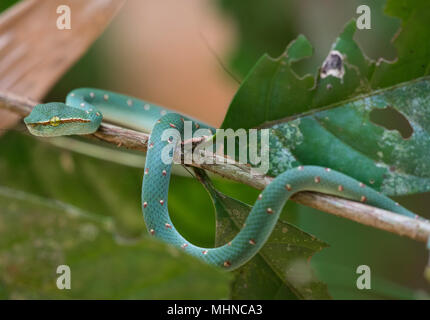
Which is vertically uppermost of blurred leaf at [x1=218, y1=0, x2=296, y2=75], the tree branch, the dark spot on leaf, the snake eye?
blurred leaf at [x1=218, y1=0, x2=296, y2=75]

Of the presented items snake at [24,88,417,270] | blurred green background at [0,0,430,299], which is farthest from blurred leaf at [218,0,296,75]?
snake at [24,88,417,270]

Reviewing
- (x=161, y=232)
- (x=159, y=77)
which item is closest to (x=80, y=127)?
(x=161, y=232)

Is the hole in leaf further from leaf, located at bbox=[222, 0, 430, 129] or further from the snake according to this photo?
the snake

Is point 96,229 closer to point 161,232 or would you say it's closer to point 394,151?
point 161,232

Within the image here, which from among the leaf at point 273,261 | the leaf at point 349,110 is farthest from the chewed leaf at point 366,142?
the leaf at point 273,261

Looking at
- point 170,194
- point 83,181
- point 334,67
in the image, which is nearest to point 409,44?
point 334,67
